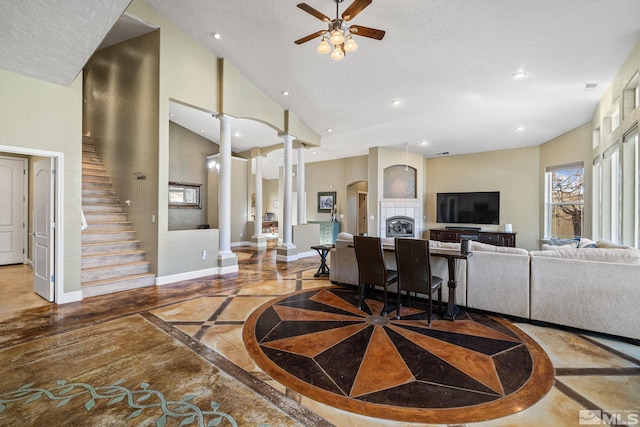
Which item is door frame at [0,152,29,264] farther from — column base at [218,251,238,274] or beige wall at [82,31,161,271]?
column base at [218,251,238,274]

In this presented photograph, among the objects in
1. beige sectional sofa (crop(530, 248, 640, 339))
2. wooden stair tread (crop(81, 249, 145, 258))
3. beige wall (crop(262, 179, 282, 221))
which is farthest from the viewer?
beige wall (crop(262, 179, 282, 221))

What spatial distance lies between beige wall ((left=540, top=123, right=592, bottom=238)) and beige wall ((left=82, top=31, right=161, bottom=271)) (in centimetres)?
831

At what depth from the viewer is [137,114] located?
5305 mm

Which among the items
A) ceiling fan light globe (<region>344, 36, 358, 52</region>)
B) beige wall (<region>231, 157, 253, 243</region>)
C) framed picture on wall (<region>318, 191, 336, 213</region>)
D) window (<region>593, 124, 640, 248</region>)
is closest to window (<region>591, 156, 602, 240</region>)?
window (<region>593, 124, 640, 248</region>)

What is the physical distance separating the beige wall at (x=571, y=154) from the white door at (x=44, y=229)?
29.9 feet

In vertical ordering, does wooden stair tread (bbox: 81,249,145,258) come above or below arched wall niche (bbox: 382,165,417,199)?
below

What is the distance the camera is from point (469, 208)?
8.56 meters

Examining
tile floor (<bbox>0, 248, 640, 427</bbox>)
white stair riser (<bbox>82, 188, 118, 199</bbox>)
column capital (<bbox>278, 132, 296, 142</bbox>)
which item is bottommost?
tile floor (<bbox>0, 248, 640, 427</bbox>)

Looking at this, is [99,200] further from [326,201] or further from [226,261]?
[326,201]

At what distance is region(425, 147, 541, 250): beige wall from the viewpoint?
7.67 m

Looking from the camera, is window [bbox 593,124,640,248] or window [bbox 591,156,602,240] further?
window [bbox 591,156,602,240]

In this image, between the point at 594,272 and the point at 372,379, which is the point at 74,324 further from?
the point at 594,272

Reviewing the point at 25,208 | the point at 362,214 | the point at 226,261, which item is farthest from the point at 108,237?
the point at 362,214

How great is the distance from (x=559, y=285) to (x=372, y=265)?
6.59ft
